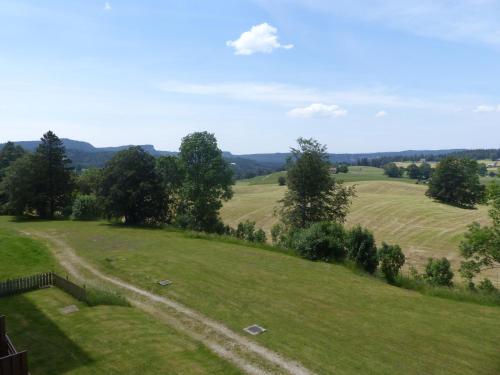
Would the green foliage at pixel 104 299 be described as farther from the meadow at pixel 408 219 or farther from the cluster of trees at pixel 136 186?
the meadow at pixel 408 219

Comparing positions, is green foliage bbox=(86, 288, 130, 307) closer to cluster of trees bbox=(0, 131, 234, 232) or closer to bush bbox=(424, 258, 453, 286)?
cluster of trees bbox=(0, 131, 234, 232)

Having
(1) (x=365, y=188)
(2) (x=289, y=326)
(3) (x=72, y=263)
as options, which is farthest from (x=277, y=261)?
(1) (x=365, y=188)

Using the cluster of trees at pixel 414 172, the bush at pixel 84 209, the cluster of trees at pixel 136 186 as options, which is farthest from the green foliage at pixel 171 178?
the cluster of trees at pixel 414 172

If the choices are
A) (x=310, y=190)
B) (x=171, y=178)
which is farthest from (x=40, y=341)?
(x=171, y=178)

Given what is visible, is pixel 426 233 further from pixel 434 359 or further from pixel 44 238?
pixel 44 238

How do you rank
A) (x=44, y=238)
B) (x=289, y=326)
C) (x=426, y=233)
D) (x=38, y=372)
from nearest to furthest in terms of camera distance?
(x=38, y=372) → (x=289, y=326) → (x=44, y=238) → (x=426, y=233)

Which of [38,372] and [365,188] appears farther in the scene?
[365,188]

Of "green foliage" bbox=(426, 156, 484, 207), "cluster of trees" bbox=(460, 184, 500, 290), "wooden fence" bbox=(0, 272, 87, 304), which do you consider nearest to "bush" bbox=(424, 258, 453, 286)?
"cluster of trees" bbox=(460, 184, 500, 290)
